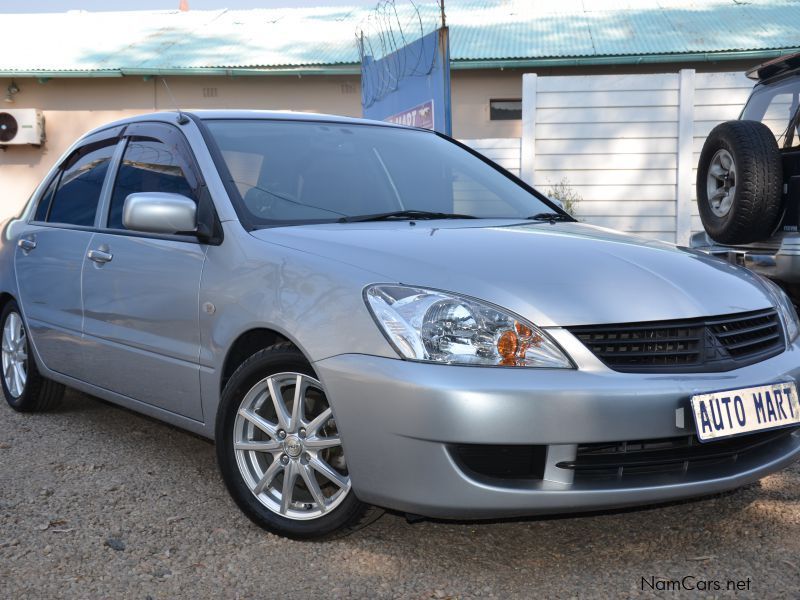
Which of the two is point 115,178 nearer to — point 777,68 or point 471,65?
point 777,68

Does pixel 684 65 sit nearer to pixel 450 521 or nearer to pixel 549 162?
pixel 549 162

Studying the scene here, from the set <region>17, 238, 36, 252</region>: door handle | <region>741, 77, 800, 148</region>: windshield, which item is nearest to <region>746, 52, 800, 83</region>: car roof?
<region>741, 77, 800, 148</region>: windshield

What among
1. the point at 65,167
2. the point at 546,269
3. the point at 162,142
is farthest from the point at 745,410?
the point at 65,167

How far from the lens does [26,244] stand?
4.79 m

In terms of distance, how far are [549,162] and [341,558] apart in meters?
7.41

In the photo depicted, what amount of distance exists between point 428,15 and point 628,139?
25.3ft

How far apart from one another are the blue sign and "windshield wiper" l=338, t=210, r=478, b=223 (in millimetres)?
2833

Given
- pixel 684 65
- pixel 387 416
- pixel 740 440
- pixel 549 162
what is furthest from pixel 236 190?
pixel 684 65

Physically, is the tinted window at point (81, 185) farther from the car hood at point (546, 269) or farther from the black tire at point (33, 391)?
the car hood at point (546, 269)

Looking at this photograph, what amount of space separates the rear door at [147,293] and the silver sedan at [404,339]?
0.01 meters

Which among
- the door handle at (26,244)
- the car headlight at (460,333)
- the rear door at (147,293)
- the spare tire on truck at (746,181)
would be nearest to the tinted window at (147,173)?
the rear door at (147,293)

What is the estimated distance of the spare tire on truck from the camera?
5.16m

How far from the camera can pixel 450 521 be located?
10.3 feet

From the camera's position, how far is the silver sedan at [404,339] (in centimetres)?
256
